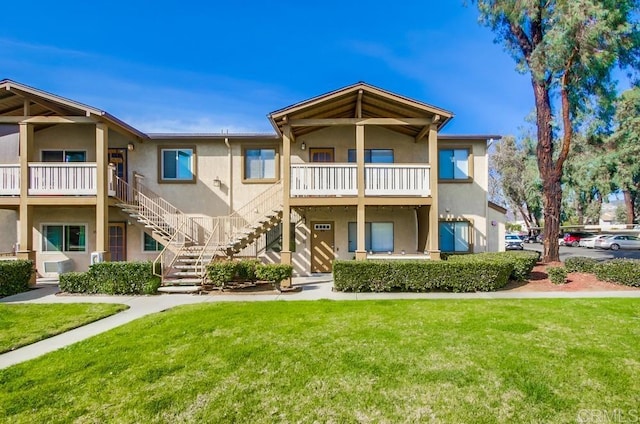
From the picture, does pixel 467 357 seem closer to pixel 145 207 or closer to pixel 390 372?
pixel 390 372

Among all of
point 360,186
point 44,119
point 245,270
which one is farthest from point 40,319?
point 360,186

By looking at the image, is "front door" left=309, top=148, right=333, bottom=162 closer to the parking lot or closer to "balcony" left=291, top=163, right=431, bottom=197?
"balcony" left=291, top=163, right=431, bottom=197

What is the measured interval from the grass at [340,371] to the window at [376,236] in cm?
730

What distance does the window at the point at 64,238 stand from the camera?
14414mm

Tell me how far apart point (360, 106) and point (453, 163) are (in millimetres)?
5318

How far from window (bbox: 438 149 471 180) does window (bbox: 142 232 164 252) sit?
12.8 metres

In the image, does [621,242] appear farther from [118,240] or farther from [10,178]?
[10,178]

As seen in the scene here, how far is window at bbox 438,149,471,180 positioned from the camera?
14.8 metres

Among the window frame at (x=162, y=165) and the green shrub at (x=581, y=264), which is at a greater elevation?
the window frame at (x=162, y=165)

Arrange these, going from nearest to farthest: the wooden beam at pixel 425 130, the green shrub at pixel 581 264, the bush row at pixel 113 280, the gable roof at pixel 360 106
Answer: the bush row at pixel 113 280 < the gable roof at pixel 360 106 < the wooden beam at pixel 425 130 < the green shrub at pixel 581 264

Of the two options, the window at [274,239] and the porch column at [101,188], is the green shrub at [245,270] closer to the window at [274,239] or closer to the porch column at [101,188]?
the window at [274,239]

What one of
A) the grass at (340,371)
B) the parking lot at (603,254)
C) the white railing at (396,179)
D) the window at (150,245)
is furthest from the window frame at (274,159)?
the parking lot at (603,254)

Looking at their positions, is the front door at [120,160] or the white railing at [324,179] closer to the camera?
the white railing at [324,179]

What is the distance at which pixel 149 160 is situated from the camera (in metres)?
14.6
